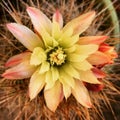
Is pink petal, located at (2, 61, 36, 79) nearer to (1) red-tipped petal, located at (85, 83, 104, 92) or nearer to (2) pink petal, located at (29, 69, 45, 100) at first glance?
(2) pink petal, located at (29, 69, 45, 100)

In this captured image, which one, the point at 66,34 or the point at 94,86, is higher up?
the point at 66,34

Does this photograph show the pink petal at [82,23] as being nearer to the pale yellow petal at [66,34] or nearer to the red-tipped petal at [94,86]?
the pale yellow petal at [66,34]

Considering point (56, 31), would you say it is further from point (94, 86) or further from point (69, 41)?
point (94, 86)

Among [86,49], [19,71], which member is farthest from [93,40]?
[19,71]

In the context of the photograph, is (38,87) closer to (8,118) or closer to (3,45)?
(3,45)

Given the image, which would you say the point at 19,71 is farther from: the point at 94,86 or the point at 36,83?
the point at 94,86

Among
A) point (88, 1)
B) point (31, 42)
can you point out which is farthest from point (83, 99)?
point (88, 1)

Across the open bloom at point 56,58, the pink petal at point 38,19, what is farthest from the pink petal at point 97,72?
the pink petal at point 38,19
